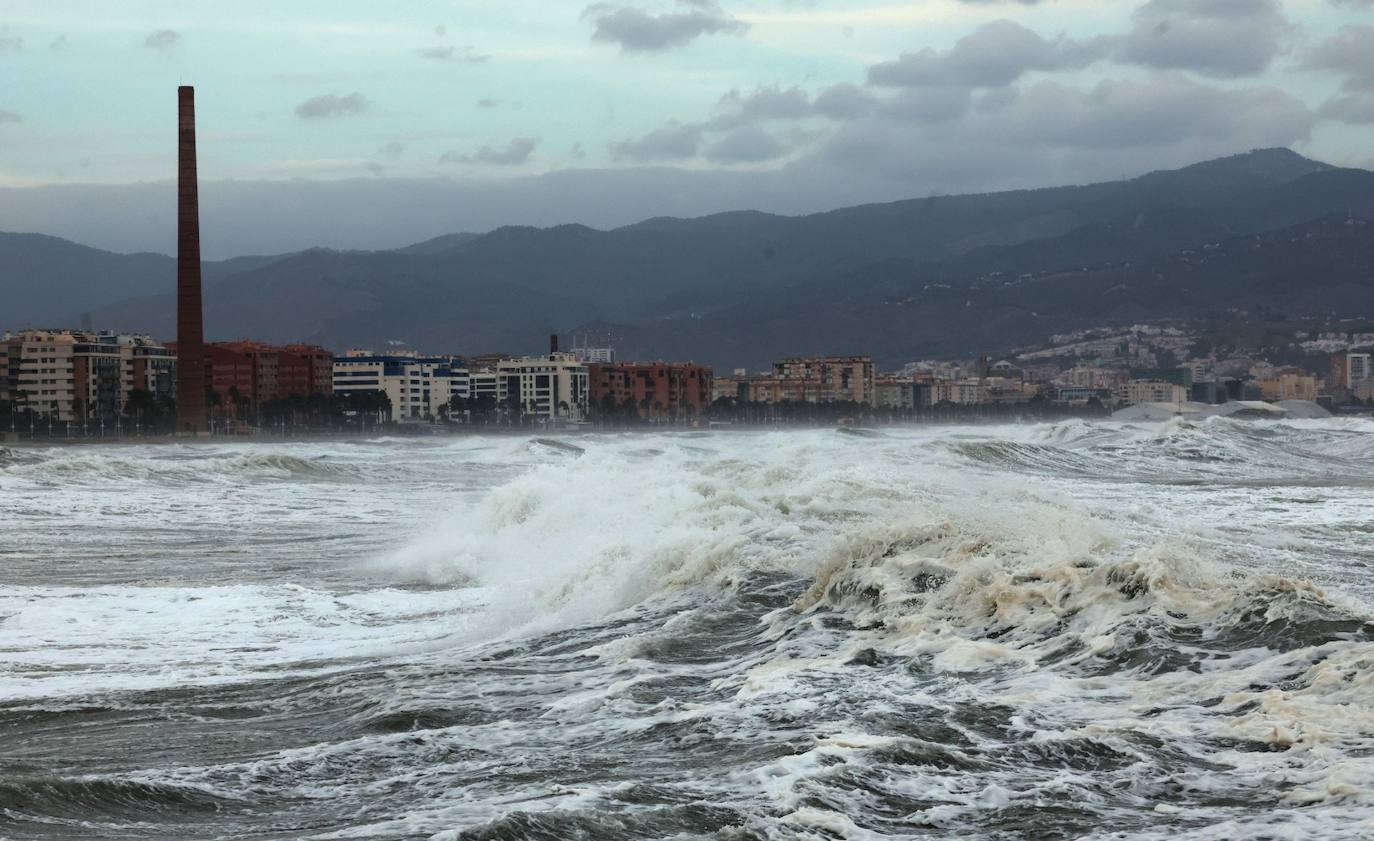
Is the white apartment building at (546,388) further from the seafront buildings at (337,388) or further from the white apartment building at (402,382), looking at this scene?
the white apartment building at (402,382)

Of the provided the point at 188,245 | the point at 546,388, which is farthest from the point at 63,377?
the point at 546,388

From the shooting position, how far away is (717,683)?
36.4 ft

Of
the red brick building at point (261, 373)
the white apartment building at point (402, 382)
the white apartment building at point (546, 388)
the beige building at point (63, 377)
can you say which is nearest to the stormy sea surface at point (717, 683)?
the beige building at point (63, 377)

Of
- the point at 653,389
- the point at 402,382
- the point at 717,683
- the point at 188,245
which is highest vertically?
the point at 188,245

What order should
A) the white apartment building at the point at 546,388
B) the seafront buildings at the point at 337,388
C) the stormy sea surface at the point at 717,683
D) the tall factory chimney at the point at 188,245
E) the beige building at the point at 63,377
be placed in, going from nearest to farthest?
the stormy sea surface at the point at 717,683
the tall factory chimney at the point at 188,245
the beige building at the point at 63,377
the seafront buildings at the point at 337,388
the white apartment building at the point at 546,388

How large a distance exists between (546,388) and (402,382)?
1725cm

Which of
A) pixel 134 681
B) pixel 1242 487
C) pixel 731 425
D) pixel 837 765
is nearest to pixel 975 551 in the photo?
pixel 837 765

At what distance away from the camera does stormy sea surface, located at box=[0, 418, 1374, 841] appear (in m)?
7.76

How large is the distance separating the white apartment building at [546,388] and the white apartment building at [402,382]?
5.87m

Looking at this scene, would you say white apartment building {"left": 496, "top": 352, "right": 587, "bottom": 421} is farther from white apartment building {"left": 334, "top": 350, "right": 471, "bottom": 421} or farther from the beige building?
the beige building

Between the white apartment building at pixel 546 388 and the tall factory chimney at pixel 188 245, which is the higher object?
the tall factory chimney at pixel 188 245

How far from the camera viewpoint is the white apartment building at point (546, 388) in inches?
6688

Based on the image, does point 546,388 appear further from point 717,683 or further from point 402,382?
point 717,683

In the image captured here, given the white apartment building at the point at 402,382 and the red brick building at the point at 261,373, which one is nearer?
the red brick building at the point at 261,373
